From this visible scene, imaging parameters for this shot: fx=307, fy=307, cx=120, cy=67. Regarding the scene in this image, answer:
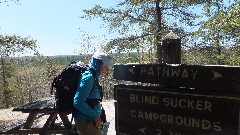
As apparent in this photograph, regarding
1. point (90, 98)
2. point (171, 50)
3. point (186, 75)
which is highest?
point (171, 50)

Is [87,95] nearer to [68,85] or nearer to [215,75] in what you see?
[68,85]

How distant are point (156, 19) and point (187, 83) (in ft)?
53.5

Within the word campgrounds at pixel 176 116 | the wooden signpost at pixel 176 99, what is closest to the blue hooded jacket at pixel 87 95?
the wooden signpost at pixel 176 99

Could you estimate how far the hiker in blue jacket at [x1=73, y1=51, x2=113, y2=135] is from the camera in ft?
12.5

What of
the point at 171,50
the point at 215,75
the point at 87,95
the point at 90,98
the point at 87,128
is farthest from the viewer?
the point at 87,128

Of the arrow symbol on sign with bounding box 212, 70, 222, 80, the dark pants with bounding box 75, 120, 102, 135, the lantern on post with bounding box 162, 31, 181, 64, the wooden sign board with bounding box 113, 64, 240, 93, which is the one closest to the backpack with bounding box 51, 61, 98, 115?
the dark pants with bounding box 75, 120, 102, 135

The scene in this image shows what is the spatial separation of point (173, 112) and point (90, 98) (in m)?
1.63

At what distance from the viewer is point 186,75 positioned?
8.38ft

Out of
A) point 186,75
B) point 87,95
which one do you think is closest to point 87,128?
point 87,95

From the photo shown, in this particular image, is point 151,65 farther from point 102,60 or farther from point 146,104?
point 102,60

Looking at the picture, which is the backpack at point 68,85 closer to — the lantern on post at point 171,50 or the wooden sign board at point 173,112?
the wooden sign board at point 173,112

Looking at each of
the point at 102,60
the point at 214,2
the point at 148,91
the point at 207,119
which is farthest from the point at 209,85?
the point at 214,2

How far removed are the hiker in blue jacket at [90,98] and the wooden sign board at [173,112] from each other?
86cm

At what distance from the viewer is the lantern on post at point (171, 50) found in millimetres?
2967
